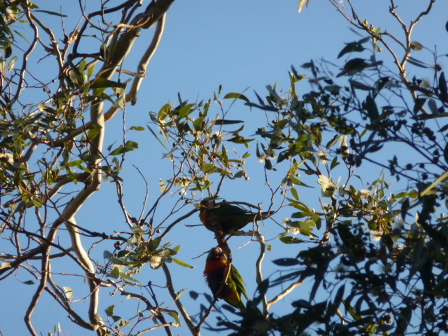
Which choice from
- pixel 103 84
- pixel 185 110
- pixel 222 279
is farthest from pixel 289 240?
pixel 103 84

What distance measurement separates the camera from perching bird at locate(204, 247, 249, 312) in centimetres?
384

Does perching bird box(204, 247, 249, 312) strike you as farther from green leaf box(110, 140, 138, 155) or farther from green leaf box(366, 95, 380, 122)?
green leaf box(366, 95, 380, 122)

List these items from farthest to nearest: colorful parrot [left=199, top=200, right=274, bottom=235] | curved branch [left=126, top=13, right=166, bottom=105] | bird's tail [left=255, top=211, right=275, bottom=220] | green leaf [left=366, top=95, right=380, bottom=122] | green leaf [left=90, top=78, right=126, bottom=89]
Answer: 1. colorful parrot [left=199, top=200, right=274, bottom=235]
2. curved branch [left=126, top=13, right=166, bottom=105]
3. bird's tail [left=255, top=211, right=275, bottom=220]
4. green leaf [left=90, top=78, right=126, bottom=89]
5. green leaf [left=366, top=95, right=380, bottom=122]

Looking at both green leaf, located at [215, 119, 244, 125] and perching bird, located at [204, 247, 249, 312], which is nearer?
green leaf, located at [215, 119, 244, 125]

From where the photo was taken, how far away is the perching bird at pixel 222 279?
12.6 ft

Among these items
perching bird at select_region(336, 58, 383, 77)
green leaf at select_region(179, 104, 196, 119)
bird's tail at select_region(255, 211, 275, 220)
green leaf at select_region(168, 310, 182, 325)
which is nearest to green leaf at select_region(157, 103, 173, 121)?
green leaf at select_region(179, 104, 196, 119)

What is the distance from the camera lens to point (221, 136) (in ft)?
10.2

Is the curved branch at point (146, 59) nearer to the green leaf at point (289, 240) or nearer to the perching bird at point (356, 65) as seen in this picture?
the green leaf at point (289, 240)

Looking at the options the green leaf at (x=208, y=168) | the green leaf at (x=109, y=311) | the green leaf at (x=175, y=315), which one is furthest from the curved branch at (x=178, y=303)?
the green leaf at (x=208, y=168)

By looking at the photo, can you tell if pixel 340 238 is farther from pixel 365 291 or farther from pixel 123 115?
pixel 123 115

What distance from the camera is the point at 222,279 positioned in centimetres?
387

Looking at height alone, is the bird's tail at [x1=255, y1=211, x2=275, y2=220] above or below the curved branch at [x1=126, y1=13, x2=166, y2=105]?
below

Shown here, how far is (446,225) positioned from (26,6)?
252 cm

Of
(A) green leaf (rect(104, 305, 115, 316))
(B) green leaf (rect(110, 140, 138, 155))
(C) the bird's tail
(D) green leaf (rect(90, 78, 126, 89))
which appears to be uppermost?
(D) green leaf (rect(90, 78, 126, 89))
